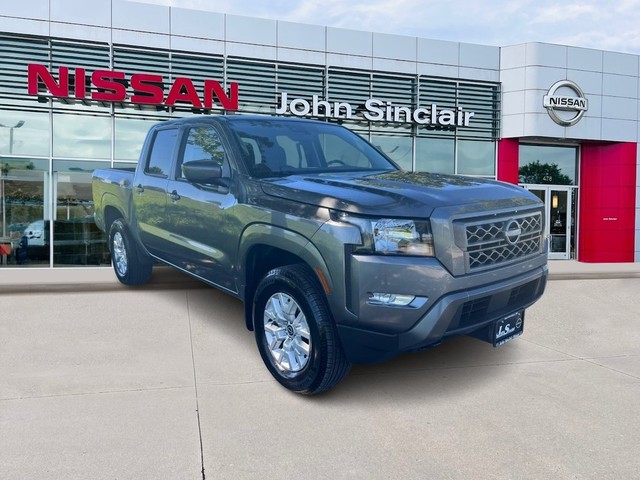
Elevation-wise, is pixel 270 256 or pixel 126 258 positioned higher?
pixel 270 256

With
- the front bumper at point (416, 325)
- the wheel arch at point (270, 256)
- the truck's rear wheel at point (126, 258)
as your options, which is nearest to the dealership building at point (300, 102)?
the truck's rear wheel at point (126, 258)

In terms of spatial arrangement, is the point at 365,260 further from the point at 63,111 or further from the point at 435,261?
the point at 63,111

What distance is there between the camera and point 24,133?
462 inches

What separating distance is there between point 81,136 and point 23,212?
7.00ft

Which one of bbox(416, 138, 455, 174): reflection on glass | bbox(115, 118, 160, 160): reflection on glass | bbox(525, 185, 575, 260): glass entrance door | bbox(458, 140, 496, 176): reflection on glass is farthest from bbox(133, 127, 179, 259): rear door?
bbox(525, 185, 575, 260): glass entrance door

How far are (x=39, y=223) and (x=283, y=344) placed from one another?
34.0 ft

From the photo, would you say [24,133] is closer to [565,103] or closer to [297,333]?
[297,333]

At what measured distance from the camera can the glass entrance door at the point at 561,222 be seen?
1599 cm

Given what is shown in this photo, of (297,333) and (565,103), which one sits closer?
(297,333)

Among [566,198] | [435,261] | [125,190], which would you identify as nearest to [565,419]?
[435,261]

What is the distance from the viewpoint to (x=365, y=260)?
311cm

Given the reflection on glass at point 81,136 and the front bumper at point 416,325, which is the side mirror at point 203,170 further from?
the reflection on glass at point 81,136

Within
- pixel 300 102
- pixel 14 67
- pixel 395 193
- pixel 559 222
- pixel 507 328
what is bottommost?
pixel 507 328

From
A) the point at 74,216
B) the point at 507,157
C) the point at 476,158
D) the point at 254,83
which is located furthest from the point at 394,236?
the point at 507,157
